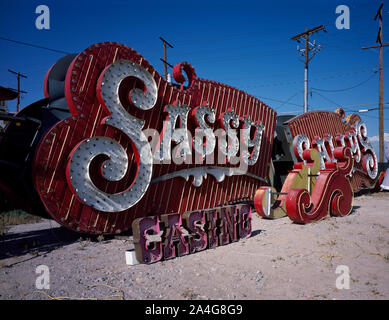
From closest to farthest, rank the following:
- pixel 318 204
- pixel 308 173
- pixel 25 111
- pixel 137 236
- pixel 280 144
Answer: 1. pixel 137 236
2. pixel 25 111
3. pixel 318 204
4. pixel 308 173
5. pixel 280 144

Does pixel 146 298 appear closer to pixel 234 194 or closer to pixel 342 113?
pixel 234 194

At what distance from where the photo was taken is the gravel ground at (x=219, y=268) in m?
4.06

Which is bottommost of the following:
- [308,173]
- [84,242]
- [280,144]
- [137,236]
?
[84,242]

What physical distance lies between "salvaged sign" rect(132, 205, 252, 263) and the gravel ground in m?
0.22

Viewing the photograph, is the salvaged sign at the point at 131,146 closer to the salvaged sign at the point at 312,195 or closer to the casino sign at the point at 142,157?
the casino sign at the point at 142,157

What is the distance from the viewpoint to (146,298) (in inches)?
154

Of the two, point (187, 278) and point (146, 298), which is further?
point (187, 278)

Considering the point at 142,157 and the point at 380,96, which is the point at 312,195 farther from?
the point at 380,96

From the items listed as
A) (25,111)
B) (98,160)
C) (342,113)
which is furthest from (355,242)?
(342,113)

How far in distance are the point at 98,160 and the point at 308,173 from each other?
6922 millimetres

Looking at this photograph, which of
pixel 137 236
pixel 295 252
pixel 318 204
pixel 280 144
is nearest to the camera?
pixel 137 236

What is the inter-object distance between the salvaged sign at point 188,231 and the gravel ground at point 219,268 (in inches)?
8.7

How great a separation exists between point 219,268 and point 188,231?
1231mm

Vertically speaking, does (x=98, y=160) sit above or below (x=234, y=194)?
above
